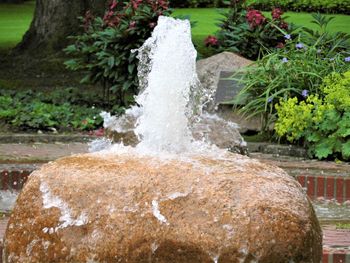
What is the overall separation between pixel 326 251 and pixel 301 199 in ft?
1.95

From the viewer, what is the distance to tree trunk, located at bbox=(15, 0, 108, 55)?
16.2m

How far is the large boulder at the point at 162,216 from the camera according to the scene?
16.0 ft

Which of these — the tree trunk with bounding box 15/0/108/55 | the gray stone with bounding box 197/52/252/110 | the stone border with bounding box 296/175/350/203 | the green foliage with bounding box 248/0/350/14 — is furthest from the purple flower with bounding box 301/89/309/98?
the green foliage with bounding box 248/0/350/14

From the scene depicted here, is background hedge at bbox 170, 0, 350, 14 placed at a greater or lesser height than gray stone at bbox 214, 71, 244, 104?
lesser

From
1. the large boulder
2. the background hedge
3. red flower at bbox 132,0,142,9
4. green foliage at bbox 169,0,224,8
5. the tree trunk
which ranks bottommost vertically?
green foliage at bbox 169,0,224,8

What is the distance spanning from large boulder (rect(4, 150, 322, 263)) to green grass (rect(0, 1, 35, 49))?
13805mm

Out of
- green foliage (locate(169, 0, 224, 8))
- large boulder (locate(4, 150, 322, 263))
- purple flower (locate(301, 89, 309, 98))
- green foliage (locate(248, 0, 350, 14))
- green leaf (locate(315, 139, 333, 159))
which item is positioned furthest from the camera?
green foliage (locate(169, 0, 224, 8))

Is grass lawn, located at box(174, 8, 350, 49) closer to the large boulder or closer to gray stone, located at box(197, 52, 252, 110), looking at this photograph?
gray stone, located at box(197, 52, 252, 110)

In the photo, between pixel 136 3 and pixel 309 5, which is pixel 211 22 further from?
pixel 136 3

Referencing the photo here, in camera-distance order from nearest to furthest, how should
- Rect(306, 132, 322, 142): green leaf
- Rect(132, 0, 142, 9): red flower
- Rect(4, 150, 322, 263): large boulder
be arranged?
1. Rect(4, 150, 322, 263): large boulder
2. Rect(306, 132, 322, 142): green leaf
3. Rect(132, 0, 142, 9): red flower

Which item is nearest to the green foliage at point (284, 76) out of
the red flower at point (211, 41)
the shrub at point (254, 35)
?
the shrub at point (254, 35)

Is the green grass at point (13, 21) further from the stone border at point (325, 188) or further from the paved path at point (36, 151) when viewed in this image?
the stone border at point (325, 188)

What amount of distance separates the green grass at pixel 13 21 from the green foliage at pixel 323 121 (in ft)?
31.9

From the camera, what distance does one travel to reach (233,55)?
11.6m
